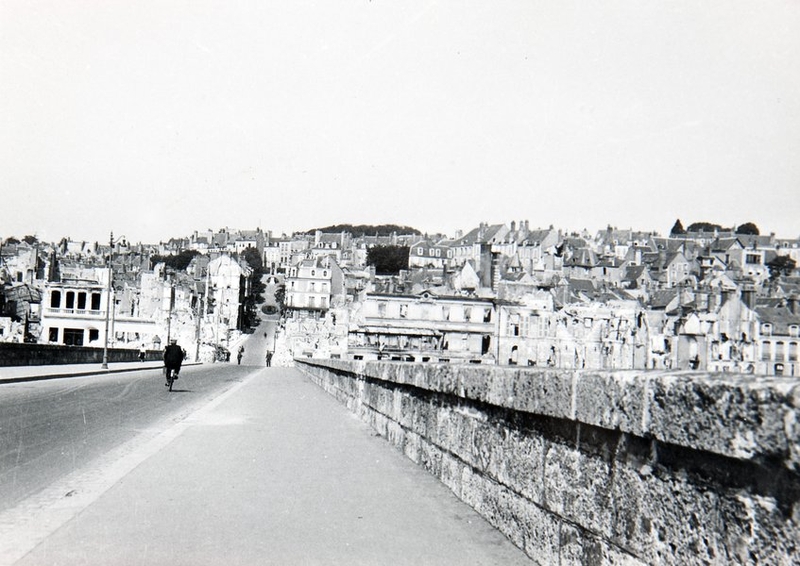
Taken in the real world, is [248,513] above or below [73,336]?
above

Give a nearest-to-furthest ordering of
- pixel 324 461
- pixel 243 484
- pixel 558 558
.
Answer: pixel 558 558
pixel 243 484
pixel 324 461

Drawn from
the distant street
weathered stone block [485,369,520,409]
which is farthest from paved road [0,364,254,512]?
the distant street

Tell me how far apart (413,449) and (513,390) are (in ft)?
13.0

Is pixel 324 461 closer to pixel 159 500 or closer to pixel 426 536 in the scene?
pixel 159 500

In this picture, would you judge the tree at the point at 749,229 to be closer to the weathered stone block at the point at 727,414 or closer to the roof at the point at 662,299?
the roof at the point at 662,299

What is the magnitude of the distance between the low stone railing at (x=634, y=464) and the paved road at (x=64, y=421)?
380cm

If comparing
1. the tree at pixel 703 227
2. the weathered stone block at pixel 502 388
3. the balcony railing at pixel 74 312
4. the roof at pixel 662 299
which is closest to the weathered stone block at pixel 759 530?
the weathered stone block at pixel 502 388

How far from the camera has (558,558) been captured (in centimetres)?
422

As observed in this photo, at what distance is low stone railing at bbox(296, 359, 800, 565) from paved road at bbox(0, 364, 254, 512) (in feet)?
12.5

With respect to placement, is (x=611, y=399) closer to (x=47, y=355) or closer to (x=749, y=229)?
(x=47, y=355)

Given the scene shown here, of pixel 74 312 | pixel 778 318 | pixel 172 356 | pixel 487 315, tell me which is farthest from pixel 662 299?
pixel 172 356

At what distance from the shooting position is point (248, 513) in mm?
5941

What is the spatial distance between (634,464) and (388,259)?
18332 cm

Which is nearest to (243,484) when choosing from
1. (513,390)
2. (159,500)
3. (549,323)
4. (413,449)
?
(159,500)
